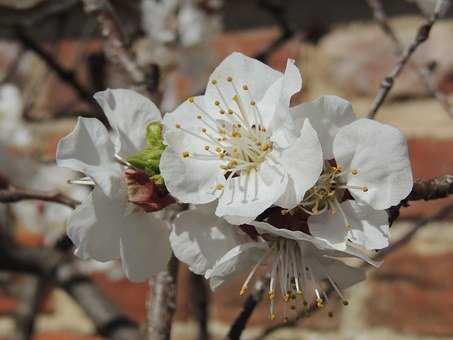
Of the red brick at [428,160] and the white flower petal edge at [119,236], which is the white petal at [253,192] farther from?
the red brick at [428,160]

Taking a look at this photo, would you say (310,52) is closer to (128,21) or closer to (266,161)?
(128,21)

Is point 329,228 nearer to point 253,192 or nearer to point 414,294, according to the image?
point 253,192

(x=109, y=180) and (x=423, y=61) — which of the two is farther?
(x=423, y=61)

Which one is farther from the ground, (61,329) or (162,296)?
(162,296)

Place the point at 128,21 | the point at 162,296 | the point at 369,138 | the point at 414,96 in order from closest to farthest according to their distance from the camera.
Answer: the point at 369,138 → the point at 162,296 → the point at 414,96 → the point at 128,21

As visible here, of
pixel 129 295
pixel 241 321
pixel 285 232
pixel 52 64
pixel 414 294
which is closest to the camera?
pixel 285 232

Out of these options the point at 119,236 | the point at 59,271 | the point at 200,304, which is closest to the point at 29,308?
the point at 59,271

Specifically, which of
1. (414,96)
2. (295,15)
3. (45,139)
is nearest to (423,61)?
(414,96)
